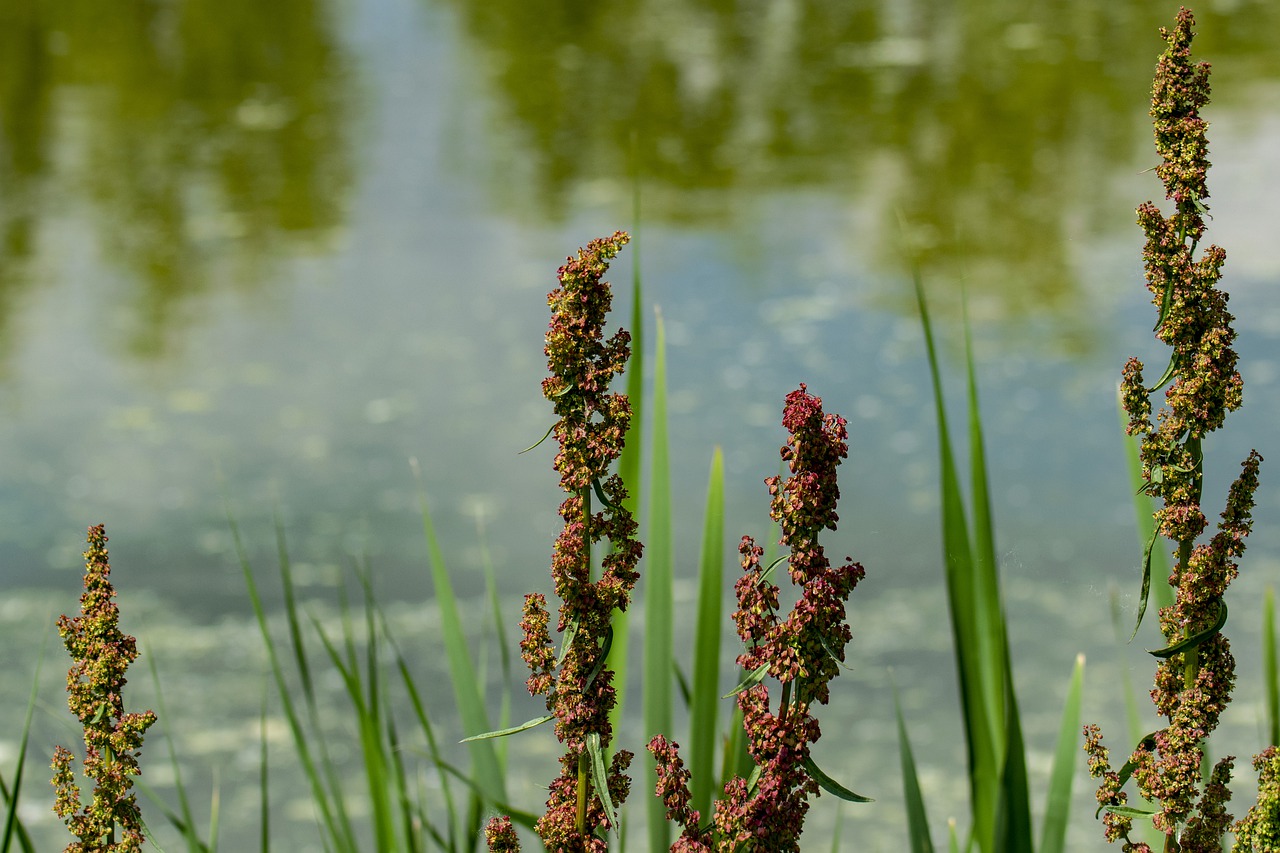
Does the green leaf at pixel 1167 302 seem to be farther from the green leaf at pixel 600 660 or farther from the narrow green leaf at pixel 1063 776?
the narrow green leaf at pixel 1063 776

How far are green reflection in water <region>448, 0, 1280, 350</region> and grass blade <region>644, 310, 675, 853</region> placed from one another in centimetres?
389

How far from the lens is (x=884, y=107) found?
6.30 m

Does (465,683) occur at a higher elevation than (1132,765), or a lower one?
higher

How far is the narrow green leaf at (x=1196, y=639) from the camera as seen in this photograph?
0.45 m

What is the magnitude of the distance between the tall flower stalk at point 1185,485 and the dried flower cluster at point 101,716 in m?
0.30

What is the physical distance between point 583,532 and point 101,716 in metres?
0.17

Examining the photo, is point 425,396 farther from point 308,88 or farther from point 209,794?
point 308,88

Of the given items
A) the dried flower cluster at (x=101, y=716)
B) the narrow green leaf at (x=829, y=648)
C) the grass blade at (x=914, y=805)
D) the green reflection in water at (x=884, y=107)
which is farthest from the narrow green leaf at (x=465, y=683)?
the green reflection in water at (x=884, y=107)

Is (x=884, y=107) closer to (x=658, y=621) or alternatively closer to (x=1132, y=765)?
(x=658, y=621)

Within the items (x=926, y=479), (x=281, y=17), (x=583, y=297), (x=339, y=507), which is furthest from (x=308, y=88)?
(x=583, y=297)

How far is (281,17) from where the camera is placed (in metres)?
7.69

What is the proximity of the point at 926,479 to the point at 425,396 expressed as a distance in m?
1.49

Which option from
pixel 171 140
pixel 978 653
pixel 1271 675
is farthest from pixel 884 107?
pixel 978 653

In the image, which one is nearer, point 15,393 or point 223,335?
point 15,393
